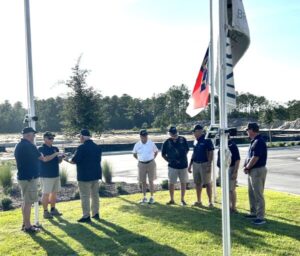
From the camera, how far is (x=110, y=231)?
7.85m

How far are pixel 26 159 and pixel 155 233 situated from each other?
2841mm

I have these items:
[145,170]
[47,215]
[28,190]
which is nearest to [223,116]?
[28,190]

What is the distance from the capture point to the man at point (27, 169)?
7.92 m

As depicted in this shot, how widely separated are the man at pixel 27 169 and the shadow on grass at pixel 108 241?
→ 0.59m

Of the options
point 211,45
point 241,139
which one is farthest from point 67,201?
point 241,139

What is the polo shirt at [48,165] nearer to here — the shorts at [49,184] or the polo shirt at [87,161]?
the shorts at [49,184]

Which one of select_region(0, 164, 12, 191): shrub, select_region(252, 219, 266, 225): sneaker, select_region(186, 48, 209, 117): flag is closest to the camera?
select_region(252, 219, 266, 225): sneaker

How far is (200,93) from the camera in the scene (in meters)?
9.88

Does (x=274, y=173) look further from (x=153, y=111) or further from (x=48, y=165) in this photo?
(x=153, y=111)

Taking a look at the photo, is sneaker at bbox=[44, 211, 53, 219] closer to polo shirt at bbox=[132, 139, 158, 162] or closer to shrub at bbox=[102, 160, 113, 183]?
polo shirt at bbox=[132, 139, 158, 162]

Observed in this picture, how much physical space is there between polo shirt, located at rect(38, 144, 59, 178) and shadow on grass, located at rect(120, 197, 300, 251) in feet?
6.20

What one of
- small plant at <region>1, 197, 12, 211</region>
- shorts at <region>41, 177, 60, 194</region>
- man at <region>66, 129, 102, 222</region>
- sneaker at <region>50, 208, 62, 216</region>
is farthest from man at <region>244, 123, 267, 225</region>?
small plant at <region>1, 197, 12, 211</region>

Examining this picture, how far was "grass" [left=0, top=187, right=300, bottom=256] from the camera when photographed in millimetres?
6688

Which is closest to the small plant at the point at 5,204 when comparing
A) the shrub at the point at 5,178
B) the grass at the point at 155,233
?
the grass at the point at 155,233
